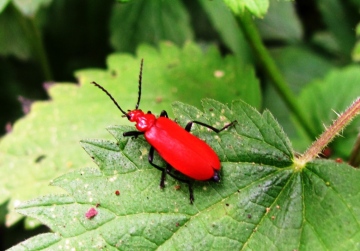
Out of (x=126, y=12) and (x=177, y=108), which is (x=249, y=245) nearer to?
(x=177, y=108)

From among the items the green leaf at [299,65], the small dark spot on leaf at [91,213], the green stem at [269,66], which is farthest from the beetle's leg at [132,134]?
the green leaf at [299,65]

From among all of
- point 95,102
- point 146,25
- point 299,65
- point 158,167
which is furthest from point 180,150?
point 299,65

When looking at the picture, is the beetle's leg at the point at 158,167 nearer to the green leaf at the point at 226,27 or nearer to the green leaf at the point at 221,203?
the green leaf at the point at 221,203

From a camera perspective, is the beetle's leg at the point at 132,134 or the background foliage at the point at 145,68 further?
the background foliage at the point at 145,68

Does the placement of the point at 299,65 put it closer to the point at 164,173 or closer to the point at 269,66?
the point at 269,66

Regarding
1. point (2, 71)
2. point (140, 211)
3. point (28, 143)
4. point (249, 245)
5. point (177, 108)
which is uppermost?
point (177, 108)

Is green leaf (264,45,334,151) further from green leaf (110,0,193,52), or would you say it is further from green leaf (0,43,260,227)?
green leaf (0,43,260,227)

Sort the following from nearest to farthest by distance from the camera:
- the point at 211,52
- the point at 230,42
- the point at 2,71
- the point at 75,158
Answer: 1. the point at 75,158
2. the point at 211,52
3. the point at 230,42
4. the point at 2,71

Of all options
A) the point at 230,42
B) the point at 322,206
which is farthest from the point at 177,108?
the point at 230,42
